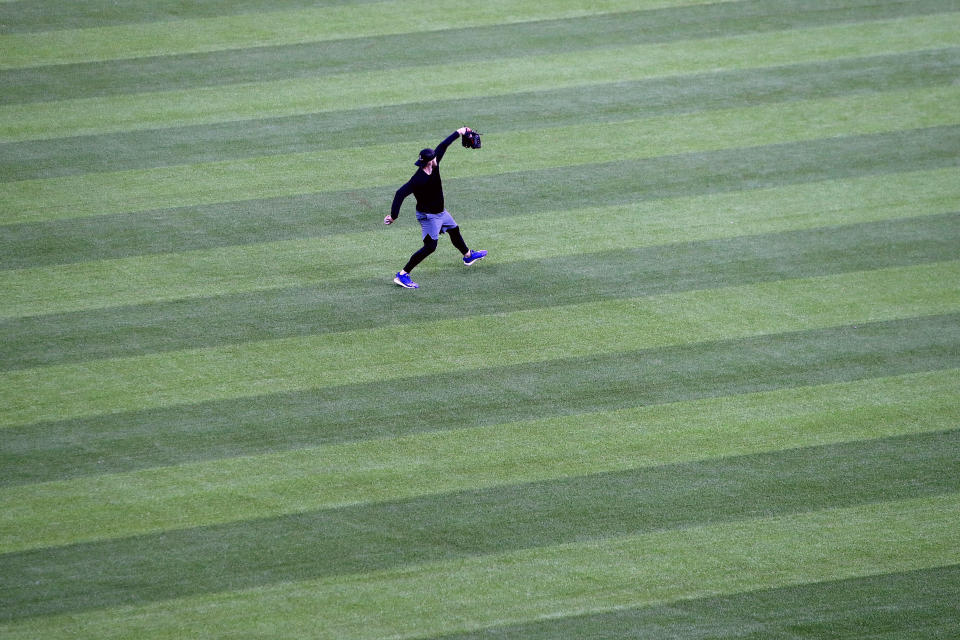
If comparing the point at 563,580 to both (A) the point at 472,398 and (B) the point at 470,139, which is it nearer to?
(A) the point at 472,398

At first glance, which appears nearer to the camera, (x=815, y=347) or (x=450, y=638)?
(x=450, y=638)

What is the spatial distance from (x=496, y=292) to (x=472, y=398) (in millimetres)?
2152

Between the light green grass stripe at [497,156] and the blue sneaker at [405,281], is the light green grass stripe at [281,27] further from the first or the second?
the blue sneaker at [405,281]

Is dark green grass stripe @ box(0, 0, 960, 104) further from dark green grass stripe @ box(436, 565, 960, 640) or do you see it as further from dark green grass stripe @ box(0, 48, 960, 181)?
dark green grass stripe @ box(436, 565, 960, 640)

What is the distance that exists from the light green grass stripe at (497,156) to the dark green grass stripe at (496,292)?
2450 millimetres

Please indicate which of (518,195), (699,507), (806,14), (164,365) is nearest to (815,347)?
(699,507)

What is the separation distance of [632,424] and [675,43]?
32.3 feet

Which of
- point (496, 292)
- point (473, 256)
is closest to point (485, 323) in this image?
point (496, 292)

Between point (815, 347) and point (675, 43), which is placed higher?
point (675, 43)

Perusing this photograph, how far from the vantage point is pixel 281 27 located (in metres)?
18.9

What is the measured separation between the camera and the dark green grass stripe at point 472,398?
34.8 ft

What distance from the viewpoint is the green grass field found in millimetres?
9320

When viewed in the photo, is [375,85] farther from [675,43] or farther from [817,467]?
[817,467]

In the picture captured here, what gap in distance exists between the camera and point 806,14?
65.0ft
